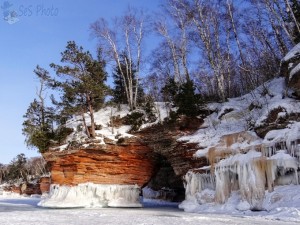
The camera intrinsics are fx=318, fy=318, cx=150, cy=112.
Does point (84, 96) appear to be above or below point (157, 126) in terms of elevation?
above

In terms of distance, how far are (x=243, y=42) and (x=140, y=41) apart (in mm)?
10088

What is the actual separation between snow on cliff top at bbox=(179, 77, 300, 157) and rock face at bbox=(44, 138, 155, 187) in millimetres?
4710

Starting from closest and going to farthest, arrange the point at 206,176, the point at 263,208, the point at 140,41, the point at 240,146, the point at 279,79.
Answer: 1. the point at 263,208
2. the point at 240,146
3. the point at 206,176
4. the point at 279,79
5. the point at 140,41

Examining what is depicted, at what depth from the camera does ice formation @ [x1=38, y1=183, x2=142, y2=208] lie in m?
23.8

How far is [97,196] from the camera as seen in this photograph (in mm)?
24156

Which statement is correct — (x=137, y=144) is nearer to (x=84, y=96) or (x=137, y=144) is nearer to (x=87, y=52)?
(x=84, y=96)

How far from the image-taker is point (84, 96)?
87.4 ft

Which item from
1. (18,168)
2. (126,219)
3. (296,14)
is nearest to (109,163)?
(126,219)

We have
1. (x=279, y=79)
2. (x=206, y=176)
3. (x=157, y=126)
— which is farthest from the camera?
(x=157, y=126)

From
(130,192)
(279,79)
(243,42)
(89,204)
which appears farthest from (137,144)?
(243,42)

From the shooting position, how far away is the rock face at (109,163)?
2412 cm

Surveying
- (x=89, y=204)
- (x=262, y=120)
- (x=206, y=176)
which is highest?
(x=262, y=120)

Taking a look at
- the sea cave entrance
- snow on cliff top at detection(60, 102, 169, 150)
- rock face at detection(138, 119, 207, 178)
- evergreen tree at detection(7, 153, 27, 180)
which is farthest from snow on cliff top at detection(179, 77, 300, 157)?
evergreen tree at detection(7, 153, 27, 180)

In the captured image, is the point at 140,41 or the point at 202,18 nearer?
the point at 202,18
